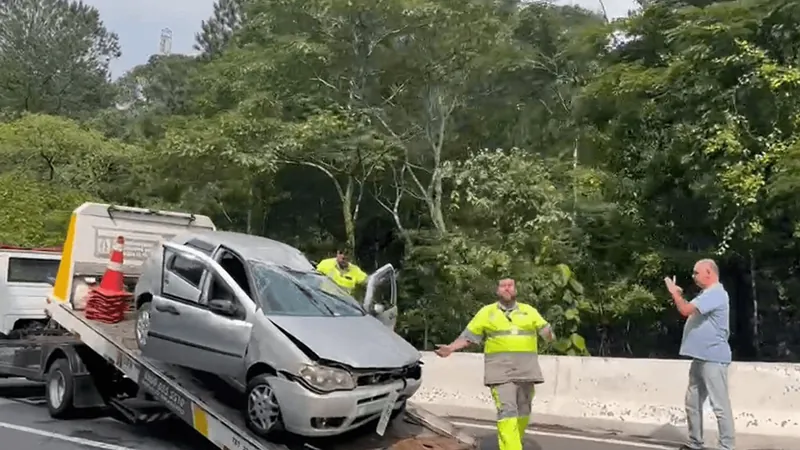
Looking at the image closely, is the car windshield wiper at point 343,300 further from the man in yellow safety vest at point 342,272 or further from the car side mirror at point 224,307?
the man in yellow safety vest at point 342,272

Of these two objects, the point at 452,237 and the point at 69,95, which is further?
the point at 69,95

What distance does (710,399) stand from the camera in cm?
794

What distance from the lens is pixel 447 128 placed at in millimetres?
24500

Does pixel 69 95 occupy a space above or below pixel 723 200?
above

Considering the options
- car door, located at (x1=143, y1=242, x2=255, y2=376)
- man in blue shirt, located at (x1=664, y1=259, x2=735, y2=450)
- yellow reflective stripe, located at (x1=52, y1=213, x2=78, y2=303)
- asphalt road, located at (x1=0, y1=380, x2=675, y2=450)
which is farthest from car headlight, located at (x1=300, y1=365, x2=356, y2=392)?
yellow reflective stripe, located at (x1=52, y1=213, x2=78, y2=303)

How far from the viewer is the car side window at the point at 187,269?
8250mm

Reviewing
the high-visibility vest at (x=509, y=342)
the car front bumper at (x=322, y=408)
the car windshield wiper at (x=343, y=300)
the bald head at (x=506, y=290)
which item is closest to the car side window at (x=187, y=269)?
the car windshield wiper at (x=343, y=300)

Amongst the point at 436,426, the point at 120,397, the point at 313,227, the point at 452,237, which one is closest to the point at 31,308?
the point at 120,397

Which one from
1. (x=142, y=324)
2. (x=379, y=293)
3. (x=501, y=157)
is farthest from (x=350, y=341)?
(x=501, y=157)

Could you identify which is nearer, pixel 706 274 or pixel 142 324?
pixel 706 274

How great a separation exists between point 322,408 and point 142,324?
9.29ft

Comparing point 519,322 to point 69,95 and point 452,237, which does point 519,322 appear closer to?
point 452,237

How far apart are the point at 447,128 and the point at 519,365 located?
17.3 meters

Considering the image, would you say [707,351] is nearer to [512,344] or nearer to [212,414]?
[512,344]
